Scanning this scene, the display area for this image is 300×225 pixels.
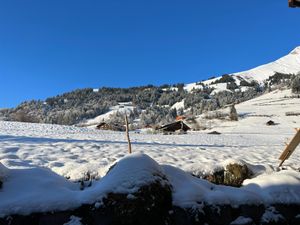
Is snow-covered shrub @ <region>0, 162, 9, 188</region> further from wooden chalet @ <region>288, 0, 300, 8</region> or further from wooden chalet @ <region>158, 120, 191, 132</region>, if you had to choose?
wooden chalet @ <region>158, 120, 191, 132</region>

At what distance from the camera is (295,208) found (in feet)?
19.7

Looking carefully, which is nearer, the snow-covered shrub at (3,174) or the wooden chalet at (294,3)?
the snow-covered shrub at (3,174)

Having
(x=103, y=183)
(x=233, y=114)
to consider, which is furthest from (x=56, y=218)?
(x=233, y=114)

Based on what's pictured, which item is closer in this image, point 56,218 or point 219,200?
point 56,218

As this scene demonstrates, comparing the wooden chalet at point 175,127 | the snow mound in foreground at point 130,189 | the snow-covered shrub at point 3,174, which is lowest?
the snow mound in foreground at point 130,189

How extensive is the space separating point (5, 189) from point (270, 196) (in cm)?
398

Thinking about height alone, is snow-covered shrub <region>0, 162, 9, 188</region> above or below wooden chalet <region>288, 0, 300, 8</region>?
below

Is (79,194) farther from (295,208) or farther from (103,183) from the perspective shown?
(295,208)

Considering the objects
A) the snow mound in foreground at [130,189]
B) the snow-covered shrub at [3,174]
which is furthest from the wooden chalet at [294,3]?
the snow-covered shrub at [3,174]

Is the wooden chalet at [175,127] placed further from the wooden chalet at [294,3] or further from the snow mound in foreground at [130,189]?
the wooden chalet at [294,3]

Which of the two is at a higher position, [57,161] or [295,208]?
[57,161]

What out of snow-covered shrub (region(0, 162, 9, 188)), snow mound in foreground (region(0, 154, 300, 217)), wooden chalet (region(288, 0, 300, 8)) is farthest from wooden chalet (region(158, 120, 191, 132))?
snow-covered shrub (region(0, 162, 9, 188))

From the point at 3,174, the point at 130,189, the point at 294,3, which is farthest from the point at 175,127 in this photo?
the point at 130,189

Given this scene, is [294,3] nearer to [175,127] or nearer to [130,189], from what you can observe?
[130,189]
